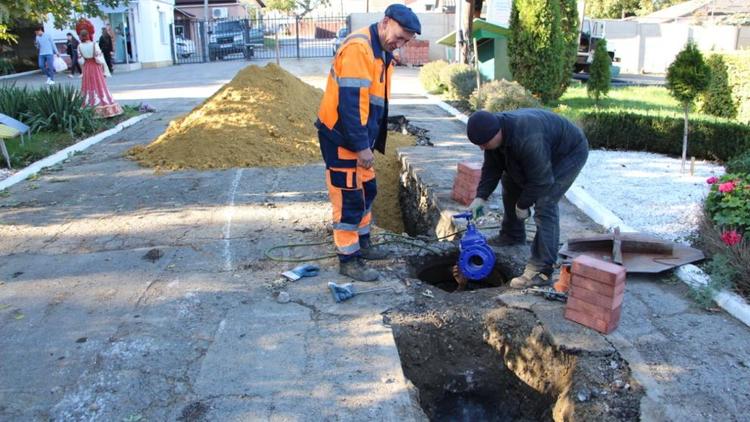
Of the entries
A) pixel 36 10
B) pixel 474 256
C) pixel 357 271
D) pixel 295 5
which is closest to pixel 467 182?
pixel 474 256

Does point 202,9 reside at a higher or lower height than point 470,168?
higher

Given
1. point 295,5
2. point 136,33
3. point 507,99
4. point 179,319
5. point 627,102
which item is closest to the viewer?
point 179,319

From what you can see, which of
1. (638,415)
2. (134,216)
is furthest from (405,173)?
(638,415)

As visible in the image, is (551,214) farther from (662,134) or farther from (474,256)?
(662,134)

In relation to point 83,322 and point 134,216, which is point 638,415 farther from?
point 134,216

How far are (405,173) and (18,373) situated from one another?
5.32 m

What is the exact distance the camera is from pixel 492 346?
368 centimetres

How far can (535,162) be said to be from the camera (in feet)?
12.4

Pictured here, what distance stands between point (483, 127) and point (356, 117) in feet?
2.87

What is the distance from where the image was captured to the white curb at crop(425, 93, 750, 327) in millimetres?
3670

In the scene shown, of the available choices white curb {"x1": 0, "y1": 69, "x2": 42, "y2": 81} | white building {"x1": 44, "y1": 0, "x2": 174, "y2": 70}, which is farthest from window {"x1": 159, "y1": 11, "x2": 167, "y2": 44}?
white curb {"x1": 0, "y1": 69, "x2": 42, "y2": 81}

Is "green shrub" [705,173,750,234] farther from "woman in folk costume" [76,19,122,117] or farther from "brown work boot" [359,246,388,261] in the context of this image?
"woman in folk costume" [76,19,122,117]

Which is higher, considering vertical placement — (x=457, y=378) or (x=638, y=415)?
(x=638, y=415)

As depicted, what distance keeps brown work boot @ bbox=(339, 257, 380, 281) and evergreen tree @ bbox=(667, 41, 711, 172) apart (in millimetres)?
5017
